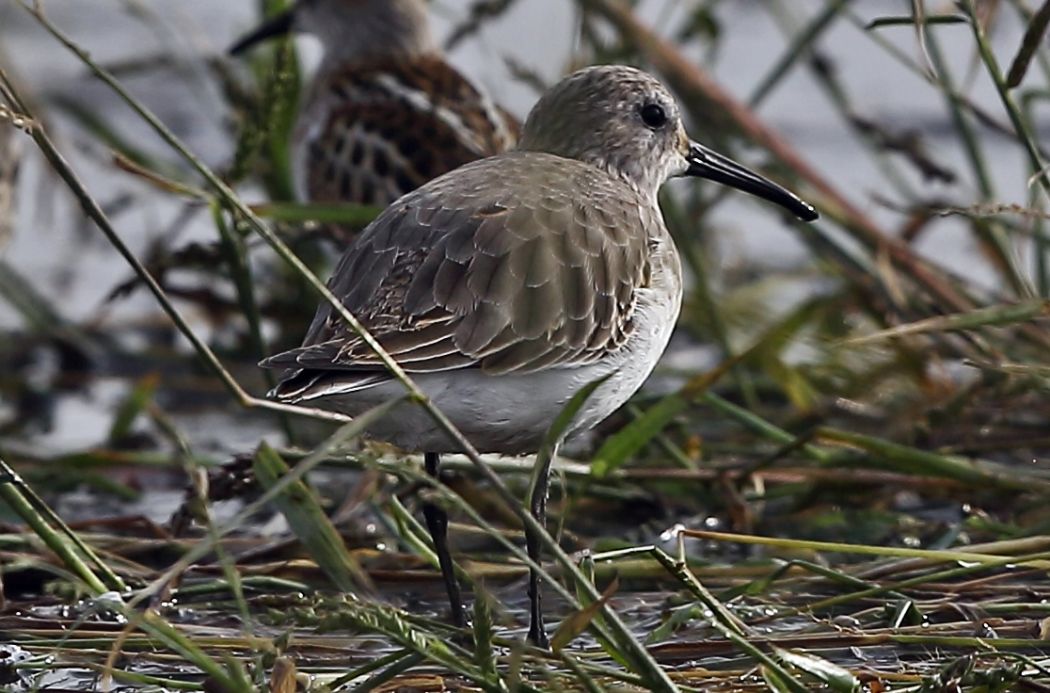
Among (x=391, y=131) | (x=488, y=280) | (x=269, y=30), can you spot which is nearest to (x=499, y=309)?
(x=488, y=280)

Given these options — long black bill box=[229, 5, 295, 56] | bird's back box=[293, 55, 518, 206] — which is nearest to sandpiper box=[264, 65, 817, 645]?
bird's back box=[293, 55, 518, 206]

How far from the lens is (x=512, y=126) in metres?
5.71

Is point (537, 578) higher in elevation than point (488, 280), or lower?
lower

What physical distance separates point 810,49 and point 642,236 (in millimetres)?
2245

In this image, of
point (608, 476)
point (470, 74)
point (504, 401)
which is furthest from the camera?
→ point (470, 74)

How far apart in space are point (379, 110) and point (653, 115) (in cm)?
156

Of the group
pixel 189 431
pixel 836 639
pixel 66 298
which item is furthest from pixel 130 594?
pixel 66 298

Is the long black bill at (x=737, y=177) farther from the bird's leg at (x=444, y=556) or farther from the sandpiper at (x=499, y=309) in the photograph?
the bird's leg at (x=444, y=556)

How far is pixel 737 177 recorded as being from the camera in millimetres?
4559

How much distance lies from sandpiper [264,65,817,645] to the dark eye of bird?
0.32m

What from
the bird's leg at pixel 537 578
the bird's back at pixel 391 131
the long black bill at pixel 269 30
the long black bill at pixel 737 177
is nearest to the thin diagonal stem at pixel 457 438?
the bird's leg at pixel 537 578

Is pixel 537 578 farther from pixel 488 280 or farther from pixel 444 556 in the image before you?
pixel 488 280

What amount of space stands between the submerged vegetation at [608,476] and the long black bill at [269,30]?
0.12 m

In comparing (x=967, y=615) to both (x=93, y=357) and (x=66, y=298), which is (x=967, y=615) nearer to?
(x=93, y=357)
